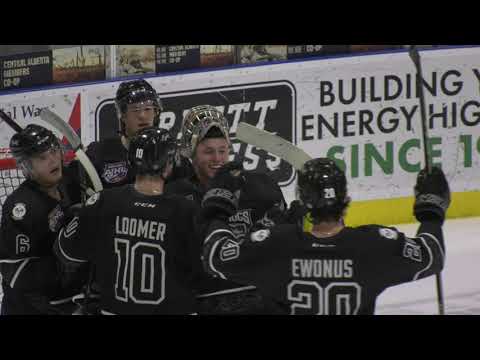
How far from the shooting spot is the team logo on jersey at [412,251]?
3.04 metres

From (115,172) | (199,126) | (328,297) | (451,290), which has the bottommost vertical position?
(451,290)

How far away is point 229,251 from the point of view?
10.3 feet

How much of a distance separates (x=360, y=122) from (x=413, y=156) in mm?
507

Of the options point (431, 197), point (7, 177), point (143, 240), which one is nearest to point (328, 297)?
point (431, 197)

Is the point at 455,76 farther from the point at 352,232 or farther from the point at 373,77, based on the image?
the point at 352,232

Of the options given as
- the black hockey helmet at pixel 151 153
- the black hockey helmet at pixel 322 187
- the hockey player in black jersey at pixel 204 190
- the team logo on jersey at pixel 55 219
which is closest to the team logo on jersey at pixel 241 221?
the hockey player in black jersey at pixel 204 190

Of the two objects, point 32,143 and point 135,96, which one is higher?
point 135,96

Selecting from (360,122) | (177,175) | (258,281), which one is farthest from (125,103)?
(360,122)

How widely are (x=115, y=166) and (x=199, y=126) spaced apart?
502 millimetres

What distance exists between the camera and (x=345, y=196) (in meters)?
3.11

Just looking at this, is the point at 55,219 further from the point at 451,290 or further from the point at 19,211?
the point at 451,290

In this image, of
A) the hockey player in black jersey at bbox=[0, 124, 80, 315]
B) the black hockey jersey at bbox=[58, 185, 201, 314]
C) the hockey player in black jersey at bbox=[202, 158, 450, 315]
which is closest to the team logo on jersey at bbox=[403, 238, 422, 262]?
the hockey player in black jersey at bbox=[202, 158, 450, 315]

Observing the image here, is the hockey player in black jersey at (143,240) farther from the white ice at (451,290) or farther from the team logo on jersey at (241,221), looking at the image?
the white ice at (451,290)

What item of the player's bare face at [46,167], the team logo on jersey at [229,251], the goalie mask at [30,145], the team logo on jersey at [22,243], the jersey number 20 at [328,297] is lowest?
the jersey number 20 at [328,297]
